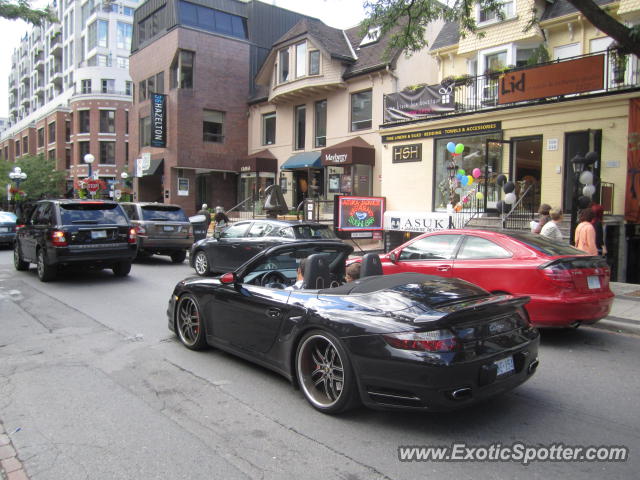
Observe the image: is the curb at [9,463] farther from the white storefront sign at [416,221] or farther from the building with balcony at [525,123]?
the white storefront sign at [416,221]

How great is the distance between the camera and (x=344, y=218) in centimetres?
1409

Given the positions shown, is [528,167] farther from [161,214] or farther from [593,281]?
[161,214]

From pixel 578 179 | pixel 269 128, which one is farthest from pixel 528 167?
pixel 269 128

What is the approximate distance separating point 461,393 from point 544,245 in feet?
12.6

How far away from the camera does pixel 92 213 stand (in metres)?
11.0

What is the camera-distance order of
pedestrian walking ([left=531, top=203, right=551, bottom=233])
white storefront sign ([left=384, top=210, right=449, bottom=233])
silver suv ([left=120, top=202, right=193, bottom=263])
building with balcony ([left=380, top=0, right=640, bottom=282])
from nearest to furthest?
pedestrian walking ([left=531, top=203, right=551, bottom=233])
building with balcony ([left=380, top=0, right=640, bottom=282])
silver suv ([left=120, top=202, right=193, bottom=263])
white storefront sign ([left=384, top=210, right=449, bottom=233])

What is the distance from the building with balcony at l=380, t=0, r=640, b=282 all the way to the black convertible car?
7.34 m

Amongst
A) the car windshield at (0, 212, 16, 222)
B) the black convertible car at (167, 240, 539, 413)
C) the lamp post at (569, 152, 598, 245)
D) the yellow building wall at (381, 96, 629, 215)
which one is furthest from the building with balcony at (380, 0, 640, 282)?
the car windshield at (0, 212, 16, 222)

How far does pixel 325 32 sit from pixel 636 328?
2190cm

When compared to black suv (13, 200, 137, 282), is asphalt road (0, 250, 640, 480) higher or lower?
lower

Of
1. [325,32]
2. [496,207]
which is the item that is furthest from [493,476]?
[325,32]

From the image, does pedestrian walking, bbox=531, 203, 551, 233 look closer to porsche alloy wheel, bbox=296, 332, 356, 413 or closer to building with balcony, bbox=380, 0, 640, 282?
building with balcony, bbox=380, 0, 640, 282

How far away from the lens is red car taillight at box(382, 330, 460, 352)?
11.5 feet

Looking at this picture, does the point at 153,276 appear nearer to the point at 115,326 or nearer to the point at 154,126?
the point at 115,326
